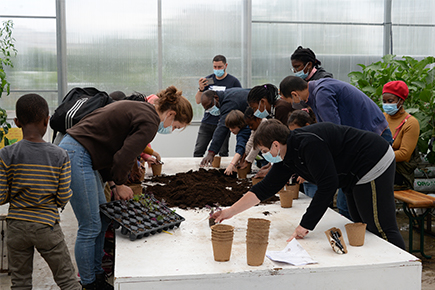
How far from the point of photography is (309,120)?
9.98 ft

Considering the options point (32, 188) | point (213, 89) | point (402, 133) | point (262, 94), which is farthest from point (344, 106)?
point (213, 89)

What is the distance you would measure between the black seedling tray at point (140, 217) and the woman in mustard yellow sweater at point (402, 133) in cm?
239

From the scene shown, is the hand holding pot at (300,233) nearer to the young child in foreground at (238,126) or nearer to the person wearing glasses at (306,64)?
the young child in foreground at (238,126)

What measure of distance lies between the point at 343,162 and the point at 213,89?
11.1ft

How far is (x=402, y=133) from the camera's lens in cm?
372

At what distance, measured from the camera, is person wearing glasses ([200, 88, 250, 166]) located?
3.92m

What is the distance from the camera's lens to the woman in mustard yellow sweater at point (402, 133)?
365cm

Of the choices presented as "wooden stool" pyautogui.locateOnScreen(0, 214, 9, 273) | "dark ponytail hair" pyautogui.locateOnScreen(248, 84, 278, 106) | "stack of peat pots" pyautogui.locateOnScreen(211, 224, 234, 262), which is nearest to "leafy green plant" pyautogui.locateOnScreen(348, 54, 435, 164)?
"dark ponytail hair" pyautogui.locateOnScreen(248, 84, 278, 106)

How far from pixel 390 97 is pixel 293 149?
80.2 inches

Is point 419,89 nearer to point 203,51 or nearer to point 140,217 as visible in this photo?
point 203,51

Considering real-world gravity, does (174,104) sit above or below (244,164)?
above

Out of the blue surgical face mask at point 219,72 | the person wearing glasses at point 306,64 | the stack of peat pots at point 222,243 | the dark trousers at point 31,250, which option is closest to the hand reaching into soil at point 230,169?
the person wearing glasses at point 306,64

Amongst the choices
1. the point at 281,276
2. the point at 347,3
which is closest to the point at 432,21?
the point at 347,3

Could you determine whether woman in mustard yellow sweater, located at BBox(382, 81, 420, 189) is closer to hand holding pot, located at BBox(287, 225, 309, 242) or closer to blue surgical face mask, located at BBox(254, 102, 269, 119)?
blue surgical face mask, located at BBox(254, 102, 269, 119)
